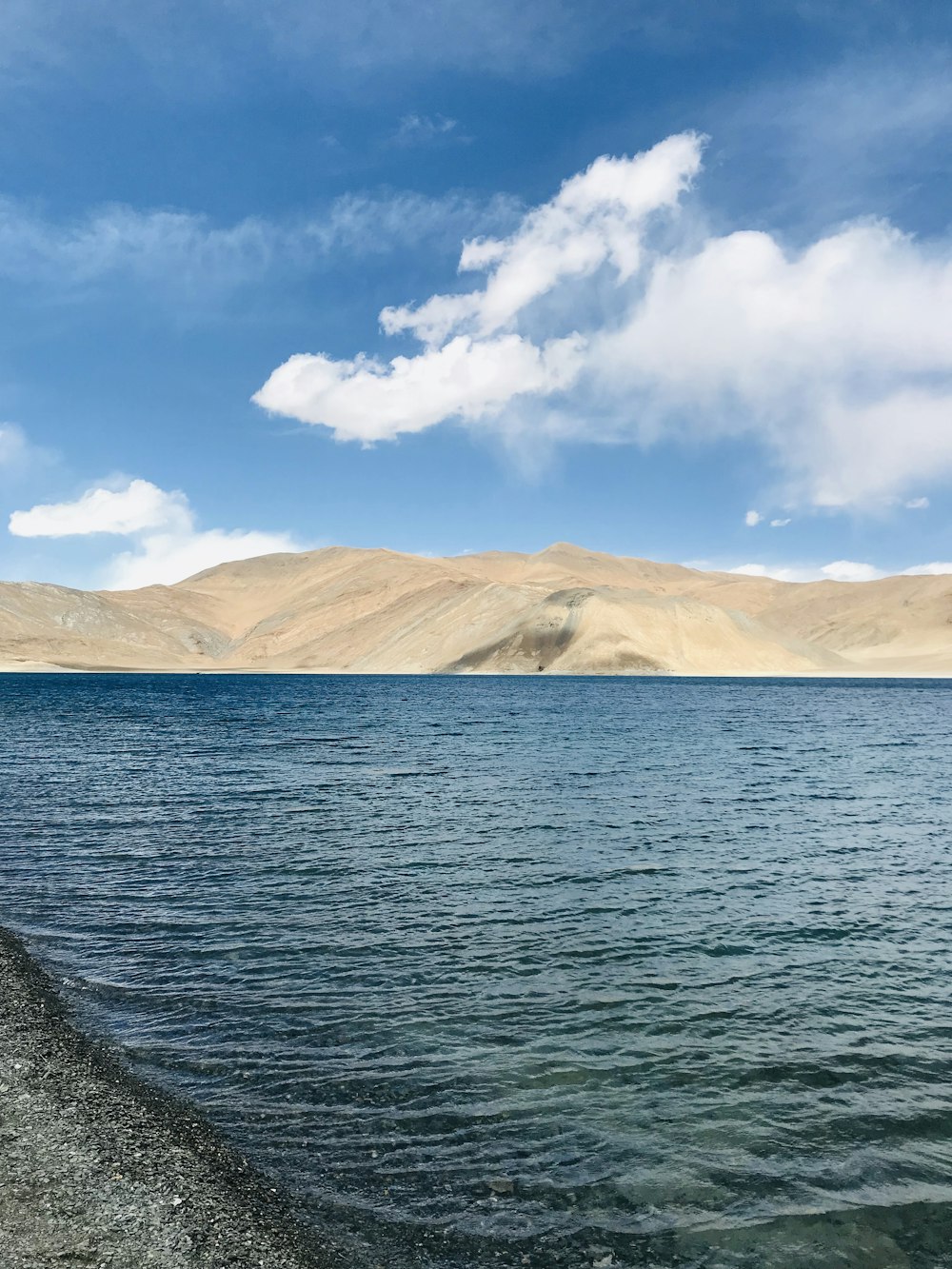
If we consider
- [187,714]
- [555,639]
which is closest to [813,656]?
[555,639]

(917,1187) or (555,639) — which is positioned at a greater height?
(555,639)

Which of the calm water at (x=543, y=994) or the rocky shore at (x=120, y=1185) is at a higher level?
the rocky shore at (x=120, y=1185)

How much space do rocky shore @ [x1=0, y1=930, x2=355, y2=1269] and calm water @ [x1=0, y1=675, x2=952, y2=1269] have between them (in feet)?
1.67

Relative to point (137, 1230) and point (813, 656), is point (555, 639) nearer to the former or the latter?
point (813, 656)

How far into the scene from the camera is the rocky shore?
6844mm

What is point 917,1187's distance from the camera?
8.52 m

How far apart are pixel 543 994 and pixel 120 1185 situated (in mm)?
6871

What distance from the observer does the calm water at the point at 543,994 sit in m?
8.25

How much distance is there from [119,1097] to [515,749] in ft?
127

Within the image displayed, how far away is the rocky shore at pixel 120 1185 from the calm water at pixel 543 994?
0.51 meters

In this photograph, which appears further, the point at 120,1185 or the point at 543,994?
the point at 543,994

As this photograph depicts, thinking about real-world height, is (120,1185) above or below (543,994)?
above

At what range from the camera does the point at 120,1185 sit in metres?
7.73

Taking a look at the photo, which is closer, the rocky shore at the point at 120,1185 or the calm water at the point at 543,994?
the rocky shore at the point at 120,1185
